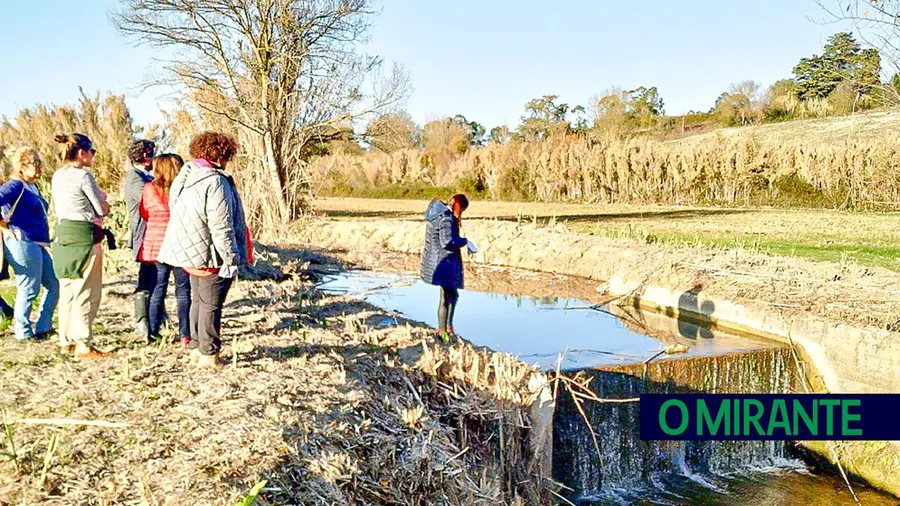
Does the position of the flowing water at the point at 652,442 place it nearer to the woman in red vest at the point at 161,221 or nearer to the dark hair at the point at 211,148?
the woman in red vest at the point at 161,221

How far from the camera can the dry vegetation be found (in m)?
27.5

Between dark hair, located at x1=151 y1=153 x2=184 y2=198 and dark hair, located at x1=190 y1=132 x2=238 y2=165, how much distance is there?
35.2 inches

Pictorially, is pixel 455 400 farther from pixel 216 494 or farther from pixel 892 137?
pixel 892 137

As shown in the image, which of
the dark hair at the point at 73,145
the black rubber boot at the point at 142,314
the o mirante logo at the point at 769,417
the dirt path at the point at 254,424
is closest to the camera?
the dirt path at the point at 254,424

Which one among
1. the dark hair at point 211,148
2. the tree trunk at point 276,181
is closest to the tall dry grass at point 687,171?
the tree trunk at point 276,181

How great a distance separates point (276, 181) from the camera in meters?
17.2

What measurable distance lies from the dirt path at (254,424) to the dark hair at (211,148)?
1290 millimetres

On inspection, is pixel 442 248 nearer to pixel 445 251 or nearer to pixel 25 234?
pixel 445 251

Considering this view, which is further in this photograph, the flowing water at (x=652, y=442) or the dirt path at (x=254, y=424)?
the flowing water at (x=652, y=442)

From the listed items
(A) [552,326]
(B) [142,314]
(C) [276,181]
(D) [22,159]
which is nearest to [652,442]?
(A) [552,326]

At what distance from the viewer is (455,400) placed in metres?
5.24

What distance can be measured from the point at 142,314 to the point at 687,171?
26.4m

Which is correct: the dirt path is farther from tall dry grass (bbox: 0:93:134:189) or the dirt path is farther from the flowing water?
tall dry grass (bbox: 0:93:134:189)

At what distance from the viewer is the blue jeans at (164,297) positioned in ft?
18.6
